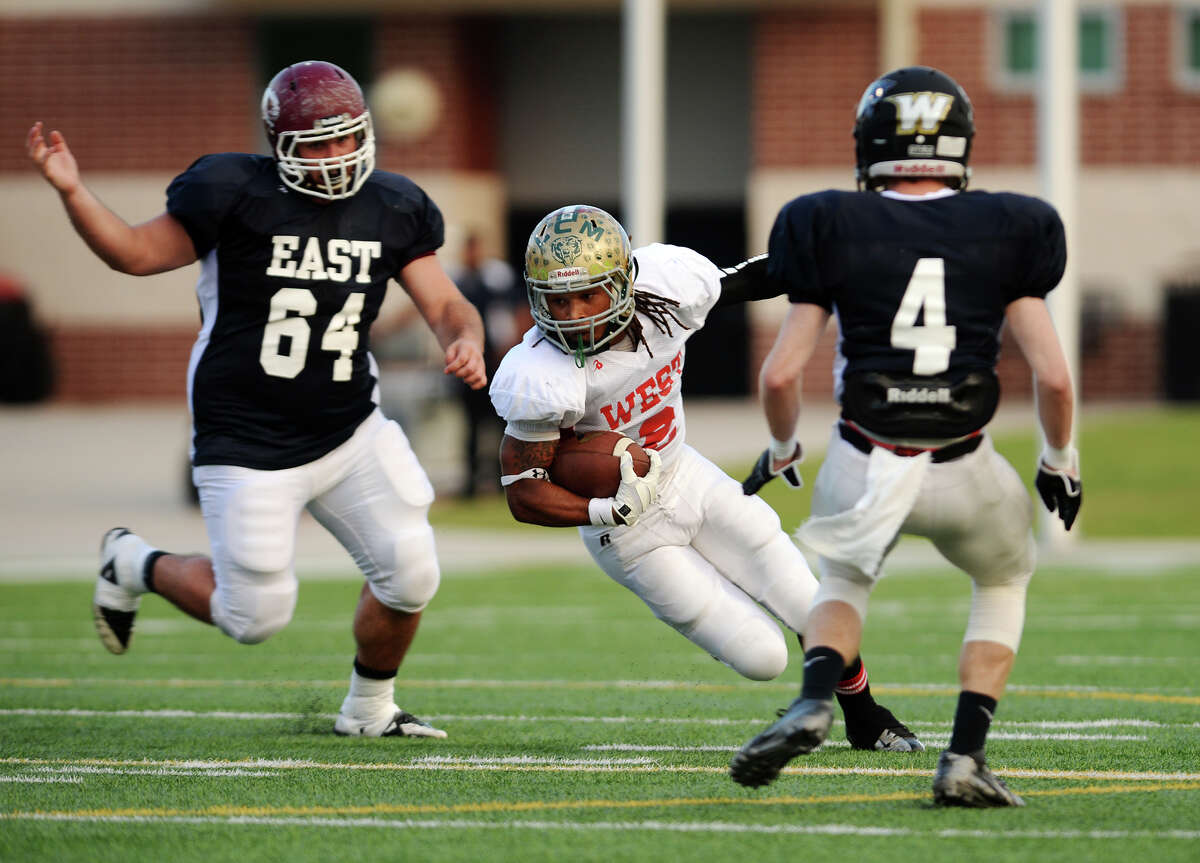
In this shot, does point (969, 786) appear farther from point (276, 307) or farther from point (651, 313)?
point (276, 307)

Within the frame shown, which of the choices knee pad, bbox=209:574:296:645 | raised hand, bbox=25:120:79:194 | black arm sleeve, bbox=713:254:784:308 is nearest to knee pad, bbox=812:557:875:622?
black arm sleeve, bbox=713:254:784:308

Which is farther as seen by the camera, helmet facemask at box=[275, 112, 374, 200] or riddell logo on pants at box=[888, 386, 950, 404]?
helmet facemask at box=[275, 112, 374, 200]

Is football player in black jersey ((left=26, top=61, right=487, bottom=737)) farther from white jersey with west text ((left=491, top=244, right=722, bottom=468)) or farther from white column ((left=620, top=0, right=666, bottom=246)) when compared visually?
white column ((left=620, top=0, right=666, bottom=246))

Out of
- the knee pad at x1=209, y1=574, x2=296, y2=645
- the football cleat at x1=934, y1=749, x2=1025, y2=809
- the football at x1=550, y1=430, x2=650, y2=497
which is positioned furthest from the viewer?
the knee pad at x1=209, y1=574, x2=296, y2=645

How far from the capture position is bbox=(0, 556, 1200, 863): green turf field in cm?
371

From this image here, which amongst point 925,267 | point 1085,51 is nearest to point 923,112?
point 925,267

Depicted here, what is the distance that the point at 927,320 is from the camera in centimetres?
397

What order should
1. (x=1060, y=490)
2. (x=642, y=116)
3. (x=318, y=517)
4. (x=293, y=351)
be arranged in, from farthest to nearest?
(x=642, y=116) < (x=318, y=517) < (x=293, y=351) < (x=1060, y=490)

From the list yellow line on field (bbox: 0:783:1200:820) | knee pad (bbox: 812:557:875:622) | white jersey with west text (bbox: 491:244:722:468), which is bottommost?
yellow line on field (bbox: 0:783:1200:820)

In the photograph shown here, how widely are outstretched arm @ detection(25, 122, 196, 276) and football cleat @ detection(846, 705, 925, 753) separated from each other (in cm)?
227

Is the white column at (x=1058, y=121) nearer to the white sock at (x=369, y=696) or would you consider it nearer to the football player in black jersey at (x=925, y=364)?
the white sock at (x=369, y=696)

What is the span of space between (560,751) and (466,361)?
1115 millimetres

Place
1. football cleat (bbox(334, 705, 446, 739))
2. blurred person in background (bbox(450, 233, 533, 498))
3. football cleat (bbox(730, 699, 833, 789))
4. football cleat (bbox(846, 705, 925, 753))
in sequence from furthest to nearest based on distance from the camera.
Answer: blurred person in background (bbox(450, 233, 533, 498)) < football cleat (bbox(334, 705, 446, 739)) < football cleat (bbox(846, 705, 925, 753)) < football cleat (bbox(730, 699, 833, 789))

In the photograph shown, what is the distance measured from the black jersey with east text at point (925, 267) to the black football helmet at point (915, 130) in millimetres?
96
